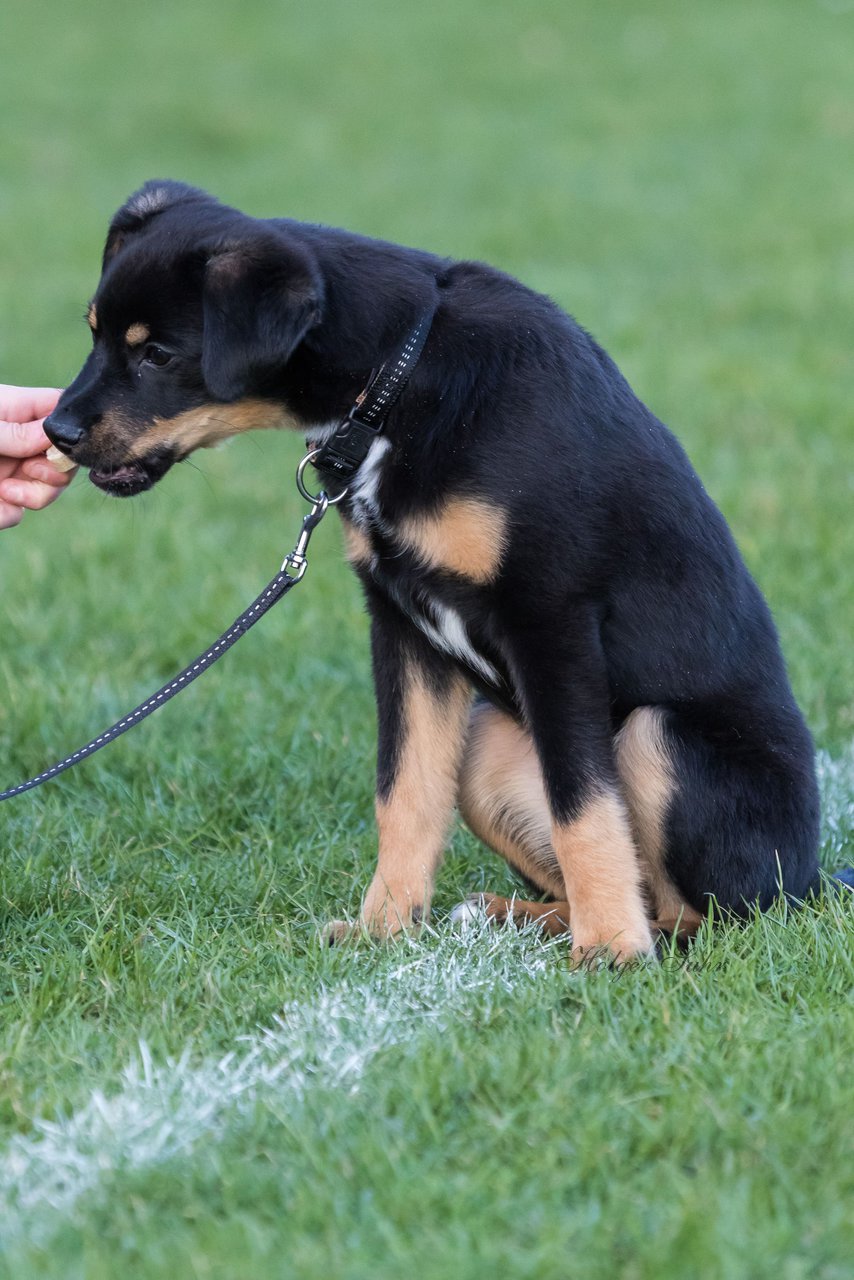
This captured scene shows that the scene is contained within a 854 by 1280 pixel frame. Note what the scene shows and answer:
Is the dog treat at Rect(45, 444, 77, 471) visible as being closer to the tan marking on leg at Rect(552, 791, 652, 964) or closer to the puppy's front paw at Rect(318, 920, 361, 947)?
the puppy's front paw at Rect(318, 920, 361, 947)

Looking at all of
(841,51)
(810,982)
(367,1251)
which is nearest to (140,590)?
(810,982)

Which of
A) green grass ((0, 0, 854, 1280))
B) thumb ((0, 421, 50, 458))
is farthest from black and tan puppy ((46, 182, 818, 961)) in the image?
thumb ((0, 421, 50, 458))

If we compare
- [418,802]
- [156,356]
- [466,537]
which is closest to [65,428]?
[156,356]

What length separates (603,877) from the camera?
3.04 meters

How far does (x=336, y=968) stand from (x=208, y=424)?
118 cm

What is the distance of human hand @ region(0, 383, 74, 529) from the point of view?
3555 millimetres

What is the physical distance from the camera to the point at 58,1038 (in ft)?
8.89

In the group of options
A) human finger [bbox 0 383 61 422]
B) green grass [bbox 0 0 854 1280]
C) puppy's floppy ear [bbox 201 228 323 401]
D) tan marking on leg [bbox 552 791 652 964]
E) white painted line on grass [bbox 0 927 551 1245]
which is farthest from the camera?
human finger [bbox 0 383 61 422]

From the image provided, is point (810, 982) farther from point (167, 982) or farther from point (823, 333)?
point (823, 333)

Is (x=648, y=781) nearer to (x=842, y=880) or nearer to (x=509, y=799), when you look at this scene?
(x=509, y=799)

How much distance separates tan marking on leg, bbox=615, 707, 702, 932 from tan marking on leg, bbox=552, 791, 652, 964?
0.36ft

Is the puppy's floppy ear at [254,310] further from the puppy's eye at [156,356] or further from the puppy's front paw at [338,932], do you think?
the puppy's front paw at [338,932]

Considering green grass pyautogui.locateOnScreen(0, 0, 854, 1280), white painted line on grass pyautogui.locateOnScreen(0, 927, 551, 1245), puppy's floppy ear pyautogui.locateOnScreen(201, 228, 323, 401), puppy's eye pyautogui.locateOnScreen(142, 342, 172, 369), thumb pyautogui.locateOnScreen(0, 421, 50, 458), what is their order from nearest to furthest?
green grass pyautogui.locateOnScreen(0, 0, 854, 1280), white painted line on grass pyautogui.locateOnScreen(0, 927, 551, 1245), puppy's floppy ear pyautogui.locateOnScreen(201, 228, 323, 401), puppy's eye pyautogui.locateOnScreen(142, 342, 172, 369), thumb pyautogui.locateOnScreen(0, 421, 50, 458)

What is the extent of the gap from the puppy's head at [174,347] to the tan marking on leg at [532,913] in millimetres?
1182
